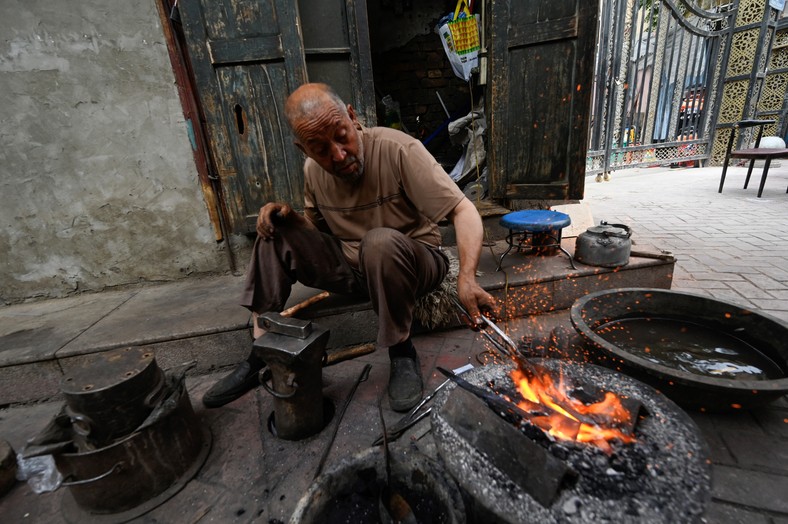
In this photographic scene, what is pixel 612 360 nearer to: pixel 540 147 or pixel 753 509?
pixel 753 509

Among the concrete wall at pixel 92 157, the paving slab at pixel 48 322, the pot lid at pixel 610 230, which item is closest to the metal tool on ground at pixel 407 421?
the pot lid at pixel 610 230

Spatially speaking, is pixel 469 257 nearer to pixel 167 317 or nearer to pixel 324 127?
Answer: pixel 324 127

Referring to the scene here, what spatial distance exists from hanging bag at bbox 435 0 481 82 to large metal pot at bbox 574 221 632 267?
2386 millimetres

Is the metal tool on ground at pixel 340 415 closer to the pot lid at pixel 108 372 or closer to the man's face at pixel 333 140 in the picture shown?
the pot lid at pixel 108 372

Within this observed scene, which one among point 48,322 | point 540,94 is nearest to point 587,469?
point 540,94

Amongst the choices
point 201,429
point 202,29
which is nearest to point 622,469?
point 201,429

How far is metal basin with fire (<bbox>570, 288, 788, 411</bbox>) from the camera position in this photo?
1.45m

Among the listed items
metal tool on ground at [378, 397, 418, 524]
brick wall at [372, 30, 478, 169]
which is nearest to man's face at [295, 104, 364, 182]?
metal tool on ground at [378, 397, 418, 524]

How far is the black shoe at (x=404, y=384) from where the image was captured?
6.25 ft

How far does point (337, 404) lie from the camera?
2.01 metres

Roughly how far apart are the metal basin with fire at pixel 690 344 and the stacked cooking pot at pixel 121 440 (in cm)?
206

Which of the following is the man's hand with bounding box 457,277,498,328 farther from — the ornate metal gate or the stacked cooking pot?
the ornate metal gate

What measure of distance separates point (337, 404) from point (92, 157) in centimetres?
309

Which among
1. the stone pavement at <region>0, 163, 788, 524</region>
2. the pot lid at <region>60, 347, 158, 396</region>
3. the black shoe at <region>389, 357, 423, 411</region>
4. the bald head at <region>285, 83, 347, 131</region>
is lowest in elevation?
the stone pavement at <region>0, 163, 788, 524</region>
